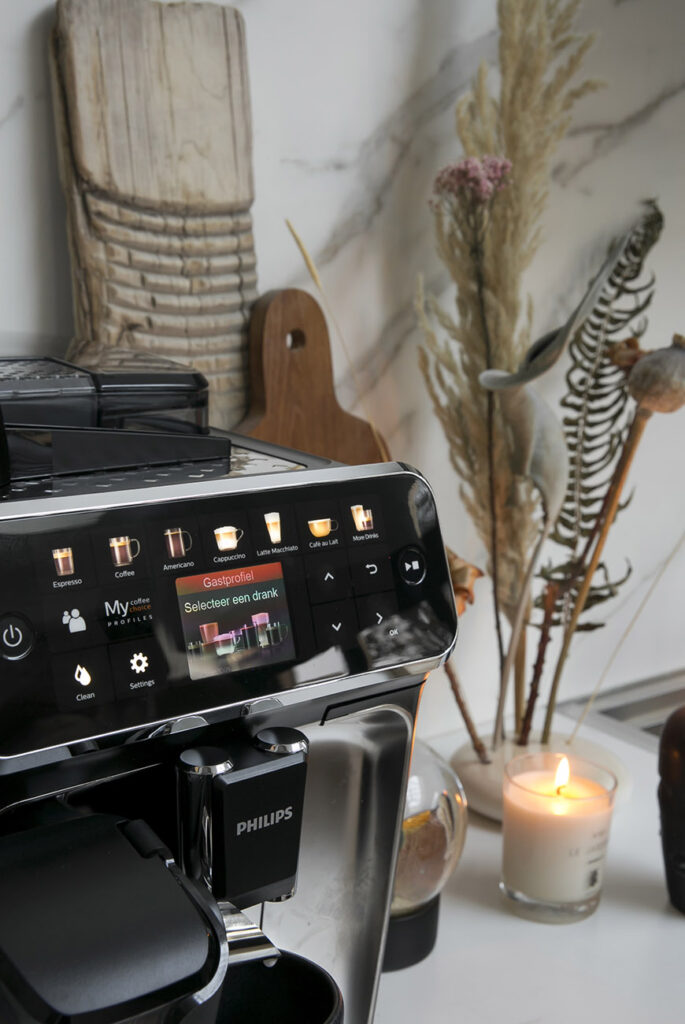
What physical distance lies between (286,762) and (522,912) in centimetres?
46

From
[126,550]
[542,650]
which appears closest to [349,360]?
[542,650]

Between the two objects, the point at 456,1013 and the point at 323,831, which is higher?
the point at 323,831

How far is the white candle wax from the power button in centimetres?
53

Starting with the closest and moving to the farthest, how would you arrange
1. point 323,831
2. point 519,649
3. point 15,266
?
point 323,831 → point 15,266 → point 519,649

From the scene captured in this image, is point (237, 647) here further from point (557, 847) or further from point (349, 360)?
point (349, 360)

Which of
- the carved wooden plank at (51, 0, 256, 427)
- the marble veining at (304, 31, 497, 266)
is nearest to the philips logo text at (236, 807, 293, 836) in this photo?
the carved wooden plank at (51, 0, 256, 427)

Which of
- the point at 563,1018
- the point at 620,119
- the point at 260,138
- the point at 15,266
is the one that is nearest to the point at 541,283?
the point at 620,119

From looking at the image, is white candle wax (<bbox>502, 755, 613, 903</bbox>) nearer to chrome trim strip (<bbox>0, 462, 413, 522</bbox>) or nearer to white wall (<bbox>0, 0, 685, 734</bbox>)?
white wall (<bbox>0, 0, 685, 734</bbox>)

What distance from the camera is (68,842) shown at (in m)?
0.40

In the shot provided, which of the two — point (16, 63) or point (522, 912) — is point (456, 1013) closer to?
point (522, 912)

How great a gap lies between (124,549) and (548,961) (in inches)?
20.4

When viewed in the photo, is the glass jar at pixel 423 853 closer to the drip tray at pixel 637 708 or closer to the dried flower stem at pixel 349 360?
the dried flower stem at pixel 349 360

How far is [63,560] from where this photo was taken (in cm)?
42

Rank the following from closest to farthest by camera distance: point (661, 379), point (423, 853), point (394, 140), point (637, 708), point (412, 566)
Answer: point (412, 566) → point (423, 853) → point (661, 379) → point (394, 140) → point (637, 708)
